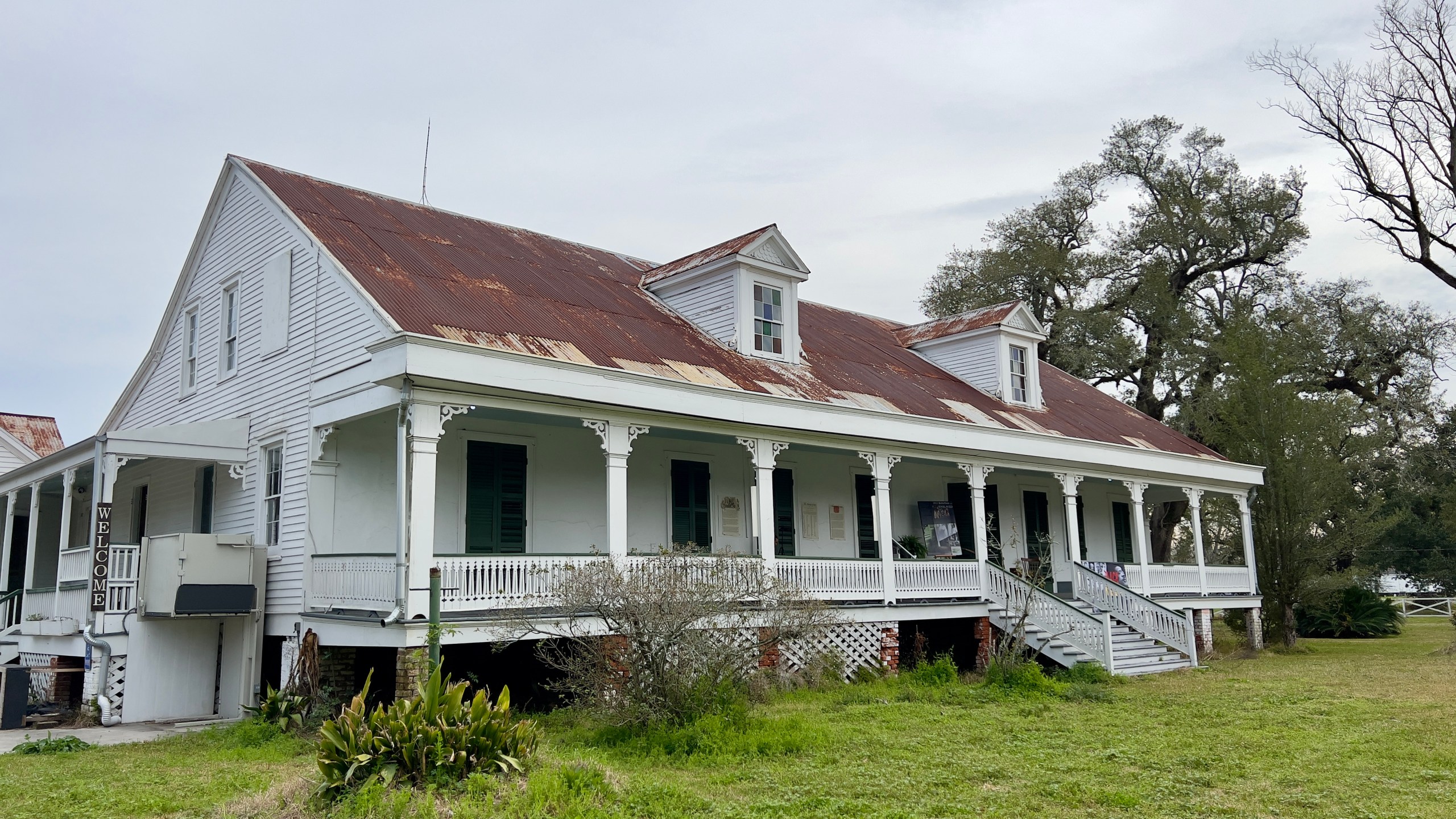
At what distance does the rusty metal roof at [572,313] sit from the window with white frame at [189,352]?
341cm

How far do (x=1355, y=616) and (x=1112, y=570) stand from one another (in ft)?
44.4

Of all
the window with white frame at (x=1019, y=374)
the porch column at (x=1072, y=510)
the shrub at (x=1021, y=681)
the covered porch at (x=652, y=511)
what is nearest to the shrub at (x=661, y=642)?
the covered porch at (x=652, y=511)

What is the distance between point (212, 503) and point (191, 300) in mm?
3941

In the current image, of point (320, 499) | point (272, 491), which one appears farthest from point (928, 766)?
point (272, 491)

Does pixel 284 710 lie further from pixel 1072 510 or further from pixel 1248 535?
pixel 1248 535

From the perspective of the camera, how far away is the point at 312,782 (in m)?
8.63

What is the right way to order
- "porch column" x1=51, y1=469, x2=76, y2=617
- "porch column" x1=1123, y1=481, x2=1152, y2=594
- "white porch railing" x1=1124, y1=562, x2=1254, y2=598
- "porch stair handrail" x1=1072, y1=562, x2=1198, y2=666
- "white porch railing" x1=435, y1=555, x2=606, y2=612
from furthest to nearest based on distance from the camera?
"porch column" x1=1123, y1=481, x2=1152, y2=594 < "white porch railing" x1=1124, y1=562, x2=1254, y2=598 < "porch stair handrail" x1=1072, y1=562, x2=1198, y2=666 < "porch column" x1=51, y1=469, x2=76, y2=617 < "white porch railing" x1=435, y1=555, x2=606, y2=612

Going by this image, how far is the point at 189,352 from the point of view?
19.2 meters

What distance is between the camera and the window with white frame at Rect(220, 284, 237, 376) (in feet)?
58.4

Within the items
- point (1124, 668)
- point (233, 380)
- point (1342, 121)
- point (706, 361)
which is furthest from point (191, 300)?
point (1342, 121)

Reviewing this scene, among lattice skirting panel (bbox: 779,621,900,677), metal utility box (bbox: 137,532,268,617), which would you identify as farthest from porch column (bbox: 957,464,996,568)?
metal utility box (bbox: 137,532,268,617)

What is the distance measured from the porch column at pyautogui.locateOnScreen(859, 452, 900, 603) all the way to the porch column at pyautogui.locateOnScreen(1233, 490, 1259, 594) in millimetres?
11536

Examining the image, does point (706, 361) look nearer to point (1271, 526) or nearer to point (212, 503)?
point (212, 503)

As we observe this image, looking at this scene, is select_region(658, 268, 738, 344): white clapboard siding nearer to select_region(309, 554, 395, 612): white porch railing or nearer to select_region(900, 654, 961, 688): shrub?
select_region(900, 654, 961, 688): shrub
